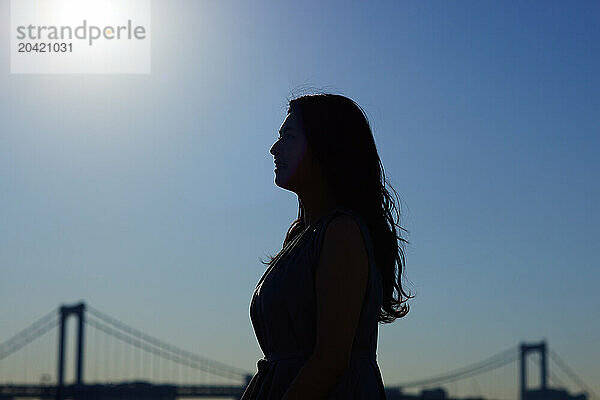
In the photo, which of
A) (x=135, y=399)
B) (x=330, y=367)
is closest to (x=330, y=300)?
(x=330, y=367)

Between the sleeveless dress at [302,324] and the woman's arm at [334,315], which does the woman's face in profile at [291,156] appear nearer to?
the sleeveless dress at [302,324]

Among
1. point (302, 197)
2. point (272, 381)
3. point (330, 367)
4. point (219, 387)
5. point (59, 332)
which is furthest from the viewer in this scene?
point (59, 332)

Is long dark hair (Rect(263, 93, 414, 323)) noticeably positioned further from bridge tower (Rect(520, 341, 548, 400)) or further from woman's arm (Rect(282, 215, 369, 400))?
bridge tower (Rect(520, 341, 548, 400))

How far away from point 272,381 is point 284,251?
0.97 feet

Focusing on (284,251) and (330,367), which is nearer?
(330,367)

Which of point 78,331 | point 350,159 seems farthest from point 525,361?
point 350,159

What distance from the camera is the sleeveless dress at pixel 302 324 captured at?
208 centimetres

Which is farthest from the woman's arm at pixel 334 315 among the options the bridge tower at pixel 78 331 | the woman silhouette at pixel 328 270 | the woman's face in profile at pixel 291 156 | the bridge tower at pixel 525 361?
the bridge tower at pixel 525 361

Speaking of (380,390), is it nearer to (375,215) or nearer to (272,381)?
(272,381)

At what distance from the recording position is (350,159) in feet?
7.29

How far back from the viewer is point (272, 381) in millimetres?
2139

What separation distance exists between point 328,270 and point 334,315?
0.09 metres

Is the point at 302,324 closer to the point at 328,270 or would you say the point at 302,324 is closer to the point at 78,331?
the point at 328,270

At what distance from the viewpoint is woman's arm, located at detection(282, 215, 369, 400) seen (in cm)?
198
